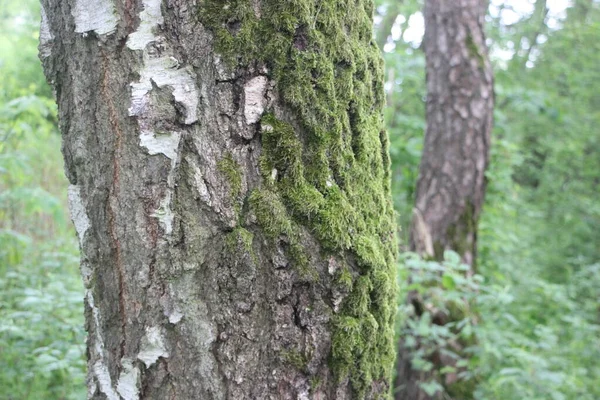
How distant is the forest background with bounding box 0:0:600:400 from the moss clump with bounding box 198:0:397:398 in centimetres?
128

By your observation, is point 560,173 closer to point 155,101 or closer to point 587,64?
point 587,64

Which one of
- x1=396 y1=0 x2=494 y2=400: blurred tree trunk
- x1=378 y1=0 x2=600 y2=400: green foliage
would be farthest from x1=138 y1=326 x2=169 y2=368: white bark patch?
x1=396 y1=0 x2=494 y2=400: blurred tree trunk

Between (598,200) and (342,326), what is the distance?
28.7ft

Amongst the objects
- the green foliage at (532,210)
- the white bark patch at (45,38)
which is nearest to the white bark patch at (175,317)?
the white bark patch at (45,38)

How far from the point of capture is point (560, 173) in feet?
29.3

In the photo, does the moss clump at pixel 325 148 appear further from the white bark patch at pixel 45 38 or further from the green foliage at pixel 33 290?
the green foliage at pixel 33 290

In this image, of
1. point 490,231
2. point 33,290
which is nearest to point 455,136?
point 490,231

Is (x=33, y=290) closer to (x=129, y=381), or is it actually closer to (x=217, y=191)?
(x=129, y=381)

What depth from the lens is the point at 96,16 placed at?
112 centimetres

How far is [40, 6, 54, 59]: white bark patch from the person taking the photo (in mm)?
1240

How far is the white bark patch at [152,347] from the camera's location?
1.14m

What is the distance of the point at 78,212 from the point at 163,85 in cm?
39

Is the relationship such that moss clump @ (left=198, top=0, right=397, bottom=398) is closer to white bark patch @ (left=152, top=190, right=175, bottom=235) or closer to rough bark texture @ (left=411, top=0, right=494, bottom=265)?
white bark patch @ (left=152, top=190, right=175, bottom=235)

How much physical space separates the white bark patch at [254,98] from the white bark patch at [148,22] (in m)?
0.23
